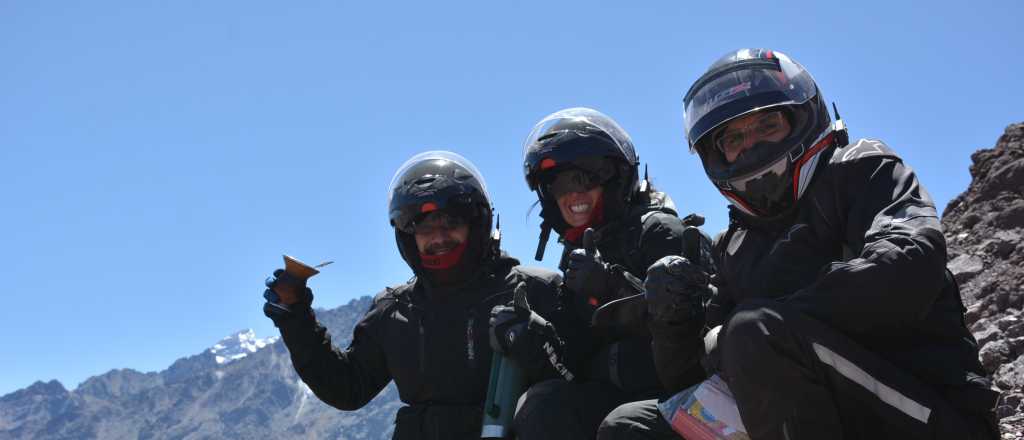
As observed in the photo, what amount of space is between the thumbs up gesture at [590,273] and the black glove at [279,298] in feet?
8.49

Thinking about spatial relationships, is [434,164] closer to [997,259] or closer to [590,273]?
[590,273]

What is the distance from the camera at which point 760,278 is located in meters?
4.62

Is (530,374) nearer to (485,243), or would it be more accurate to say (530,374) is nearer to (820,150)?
(485,243)

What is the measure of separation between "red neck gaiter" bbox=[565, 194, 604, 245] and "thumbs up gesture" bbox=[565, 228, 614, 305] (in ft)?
3.70

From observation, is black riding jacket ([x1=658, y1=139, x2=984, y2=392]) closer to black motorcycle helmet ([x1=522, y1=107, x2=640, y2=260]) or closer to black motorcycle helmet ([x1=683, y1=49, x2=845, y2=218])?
black motorcycle helmet ([x1=683, y1=49, x2=845, y2=218])

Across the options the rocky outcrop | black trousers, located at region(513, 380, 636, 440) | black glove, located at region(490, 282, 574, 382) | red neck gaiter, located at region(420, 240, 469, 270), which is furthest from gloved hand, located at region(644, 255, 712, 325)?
the rocky outcrop

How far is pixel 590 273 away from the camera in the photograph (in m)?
5.38

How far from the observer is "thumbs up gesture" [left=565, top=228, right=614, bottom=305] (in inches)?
212

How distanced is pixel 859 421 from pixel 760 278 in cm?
96

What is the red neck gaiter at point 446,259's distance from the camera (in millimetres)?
7316

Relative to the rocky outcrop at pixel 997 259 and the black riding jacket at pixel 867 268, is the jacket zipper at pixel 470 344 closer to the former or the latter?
the black riding jacket at pixel 867 268

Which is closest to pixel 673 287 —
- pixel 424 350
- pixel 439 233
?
pixel 424 350

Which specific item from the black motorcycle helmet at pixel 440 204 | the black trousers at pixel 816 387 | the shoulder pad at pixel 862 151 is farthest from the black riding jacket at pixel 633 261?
the black trousers at pixel 816 387

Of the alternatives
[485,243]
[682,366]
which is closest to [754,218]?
[682,366]
